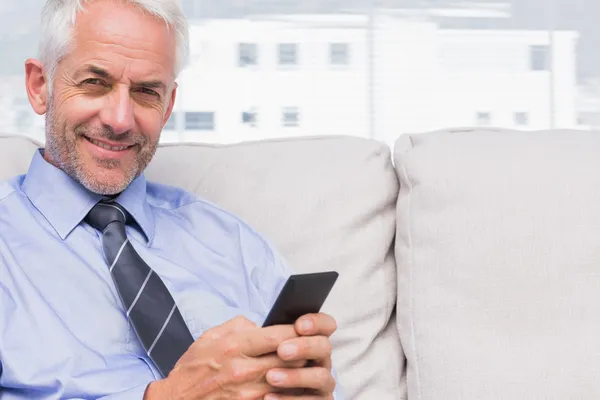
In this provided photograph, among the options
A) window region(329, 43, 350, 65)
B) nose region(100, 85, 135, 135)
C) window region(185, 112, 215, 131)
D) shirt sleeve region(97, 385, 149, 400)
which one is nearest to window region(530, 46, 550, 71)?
window region(329, 43, 350, 65)

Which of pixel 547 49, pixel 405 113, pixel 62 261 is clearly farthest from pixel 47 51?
pixel 547 49

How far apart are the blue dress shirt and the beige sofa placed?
99 millimetres

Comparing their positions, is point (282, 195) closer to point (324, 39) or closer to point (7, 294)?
point (7, 294)

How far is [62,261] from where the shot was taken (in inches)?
48.2

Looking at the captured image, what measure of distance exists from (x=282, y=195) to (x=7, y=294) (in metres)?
0.54

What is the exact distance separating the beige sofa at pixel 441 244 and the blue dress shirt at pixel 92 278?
10cm

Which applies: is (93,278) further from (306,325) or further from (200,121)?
(200,121)

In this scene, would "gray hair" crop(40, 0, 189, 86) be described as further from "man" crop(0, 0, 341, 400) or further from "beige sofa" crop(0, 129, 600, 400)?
"beige sofa" crop(0, 129, 600, 400)

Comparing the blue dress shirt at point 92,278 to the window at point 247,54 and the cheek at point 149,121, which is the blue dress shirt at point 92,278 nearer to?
the cheek at point 149,121

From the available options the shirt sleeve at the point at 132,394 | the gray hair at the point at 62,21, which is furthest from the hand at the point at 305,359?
the gray hair at the point at 62,21

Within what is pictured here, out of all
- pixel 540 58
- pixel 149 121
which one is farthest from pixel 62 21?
pixel 540 58

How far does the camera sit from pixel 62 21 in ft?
4.24

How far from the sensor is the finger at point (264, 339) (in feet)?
3.07

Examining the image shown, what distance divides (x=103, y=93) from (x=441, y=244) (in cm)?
67
